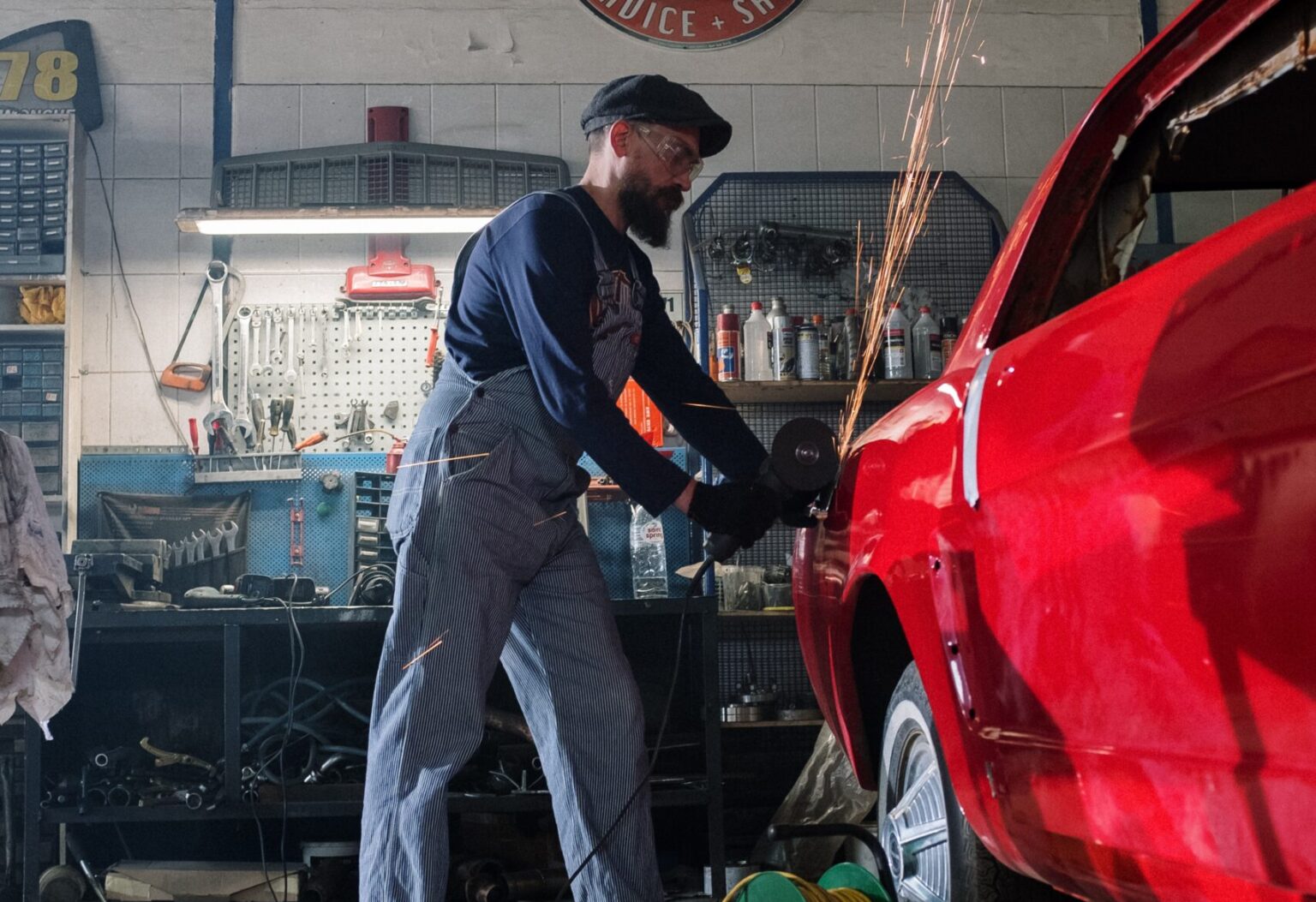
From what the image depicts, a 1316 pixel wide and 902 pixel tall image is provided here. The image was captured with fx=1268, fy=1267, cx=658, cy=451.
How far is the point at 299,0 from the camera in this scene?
5148 millimetres

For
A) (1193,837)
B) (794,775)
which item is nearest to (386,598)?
(794,775)

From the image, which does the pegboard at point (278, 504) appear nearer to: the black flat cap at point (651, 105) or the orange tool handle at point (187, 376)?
the orange tool handle at point (187, 376)

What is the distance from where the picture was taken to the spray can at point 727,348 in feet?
14.9

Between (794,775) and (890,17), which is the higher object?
(890,17)

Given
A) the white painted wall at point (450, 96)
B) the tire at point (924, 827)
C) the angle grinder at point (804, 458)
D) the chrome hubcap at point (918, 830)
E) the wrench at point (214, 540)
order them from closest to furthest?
the tire at point (924, 827) < the chrome hubcap at point (918, 830) < the angle grinder at point (804, 458) < the wrench at point (214, 540) < the white painted wall at point (450, 96)

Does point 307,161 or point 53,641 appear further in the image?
point 307,161

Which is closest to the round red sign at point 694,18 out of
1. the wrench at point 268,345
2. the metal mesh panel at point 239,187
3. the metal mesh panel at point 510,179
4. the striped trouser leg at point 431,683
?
the metal mesh panel at point 510,179

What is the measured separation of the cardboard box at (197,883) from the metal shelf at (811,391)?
7.10 feet

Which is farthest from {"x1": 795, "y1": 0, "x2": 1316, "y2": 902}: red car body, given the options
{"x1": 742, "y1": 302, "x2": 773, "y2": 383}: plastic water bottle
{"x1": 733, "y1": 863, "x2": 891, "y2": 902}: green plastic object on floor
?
{"x1": 742, "y1": 302, "x2": 773, "y2": 383}: plastic water bottle

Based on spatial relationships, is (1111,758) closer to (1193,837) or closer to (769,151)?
(1193,837)

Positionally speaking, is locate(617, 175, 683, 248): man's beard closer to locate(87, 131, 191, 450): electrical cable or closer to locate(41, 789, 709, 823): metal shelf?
locate(41, 789, 709, 823): metal shelf

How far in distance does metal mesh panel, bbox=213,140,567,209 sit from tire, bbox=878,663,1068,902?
339 cm

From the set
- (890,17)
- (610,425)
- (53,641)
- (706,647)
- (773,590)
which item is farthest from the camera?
(890,17)

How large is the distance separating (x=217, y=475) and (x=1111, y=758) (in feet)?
12.9
